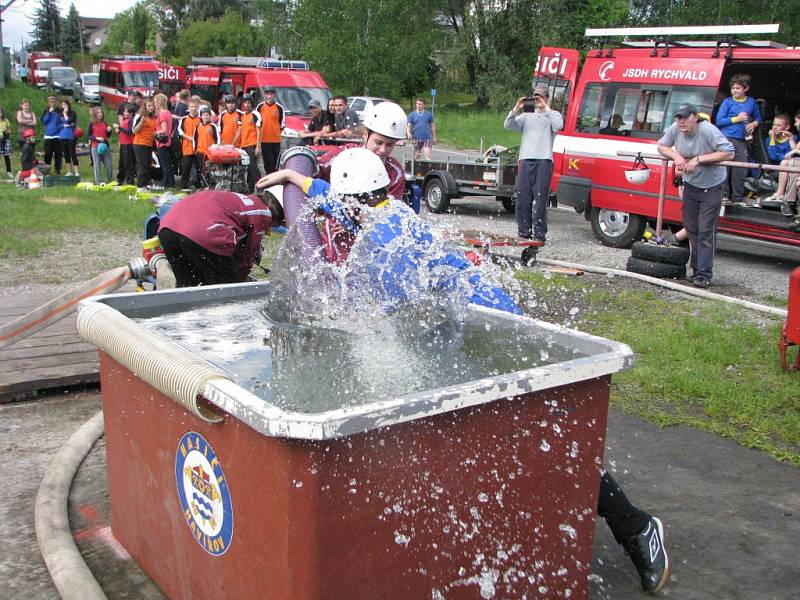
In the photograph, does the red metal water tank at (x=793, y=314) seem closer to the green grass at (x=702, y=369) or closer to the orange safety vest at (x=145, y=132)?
the green grass at (x=702, y=369)

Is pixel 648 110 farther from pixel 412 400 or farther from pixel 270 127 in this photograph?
pixel 412 400

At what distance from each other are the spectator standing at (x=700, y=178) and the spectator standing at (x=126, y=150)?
37.7 feet

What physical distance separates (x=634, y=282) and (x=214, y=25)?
215 ft

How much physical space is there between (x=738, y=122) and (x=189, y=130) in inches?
385

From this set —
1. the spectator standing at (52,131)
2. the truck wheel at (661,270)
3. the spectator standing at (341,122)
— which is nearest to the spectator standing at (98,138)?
the spectator standing at (52,131)

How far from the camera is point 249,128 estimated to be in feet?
52.3

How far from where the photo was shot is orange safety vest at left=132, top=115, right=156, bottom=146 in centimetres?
1600

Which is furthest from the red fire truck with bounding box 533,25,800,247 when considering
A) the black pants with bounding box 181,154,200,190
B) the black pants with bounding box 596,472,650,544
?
the black pants with bounding box 596,472,650,544

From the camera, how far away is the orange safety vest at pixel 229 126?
52.1 feet

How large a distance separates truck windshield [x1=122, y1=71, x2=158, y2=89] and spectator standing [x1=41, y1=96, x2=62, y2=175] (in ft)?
48.6

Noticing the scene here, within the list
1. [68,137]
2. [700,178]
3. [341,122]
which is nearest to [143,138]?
[68,137]

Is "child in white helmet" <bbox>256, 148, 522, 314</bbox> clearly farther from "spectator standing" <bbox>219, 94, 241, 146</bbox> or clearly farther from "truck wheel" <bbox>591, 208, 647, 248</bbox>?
"spectator standing" <bbox>219, 94, 241, 146</bbox>

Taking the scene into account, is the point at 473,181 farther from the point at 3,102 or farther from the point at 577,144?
the point at 3,102

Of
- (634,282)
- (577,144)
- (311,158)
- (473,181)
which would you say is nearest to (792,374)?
(634,282)
